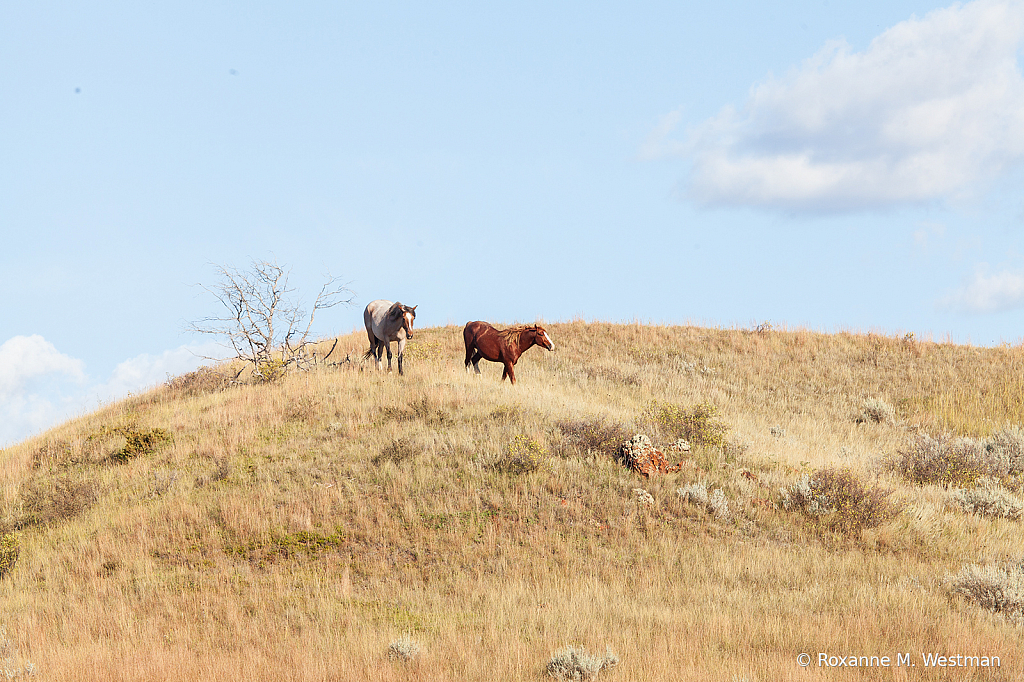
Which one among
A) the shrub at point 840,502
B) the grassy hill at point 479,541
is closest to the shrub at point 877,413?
the grassy hill at point 479,541

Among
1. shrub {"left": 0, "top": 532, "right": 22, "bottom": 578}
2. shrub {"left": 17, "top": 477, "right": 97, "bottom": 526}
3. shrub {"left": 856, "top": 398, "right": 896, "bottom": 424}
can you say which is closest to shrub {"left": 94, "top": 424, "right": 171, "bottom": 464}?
shrub {"left": 17, "top": 477, "right": 97, "bottom": 526}

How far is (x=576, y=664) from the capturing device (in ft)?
23.5

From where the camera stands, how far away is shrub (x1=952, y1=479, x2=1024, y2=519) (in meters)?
13.5

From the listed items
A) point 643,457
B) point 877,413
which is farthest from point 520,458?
point 877,413

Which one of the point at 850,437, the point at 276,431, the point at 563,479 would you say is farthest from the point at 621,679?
the point at 850,437

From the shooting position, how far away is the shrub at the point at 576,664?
708 cm

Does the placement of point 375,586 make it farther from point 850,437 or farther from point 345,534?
point 850,437

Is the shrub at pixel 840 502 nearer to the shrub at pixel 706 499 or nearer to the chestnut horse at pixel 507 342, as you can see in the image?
the shrub at pixel 706 499

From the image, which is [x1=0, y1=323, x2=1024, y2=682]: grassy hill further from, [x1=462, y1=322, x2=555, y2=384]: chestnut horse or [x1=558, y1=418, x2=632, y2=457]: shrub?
[x1=462, y1=322, x2=555, y2=384]: chestnut horse

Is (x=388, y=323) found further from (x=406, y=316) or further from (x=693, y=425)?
(x=693, y=425)

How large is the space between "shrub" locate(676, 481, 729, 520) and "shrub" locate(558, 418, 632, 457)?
1753 mm

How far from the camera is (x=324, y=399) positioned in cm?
1798

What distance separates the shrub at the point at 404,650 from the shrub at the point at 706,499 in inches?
241

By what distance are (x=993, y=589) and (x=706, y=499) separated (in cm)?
435
